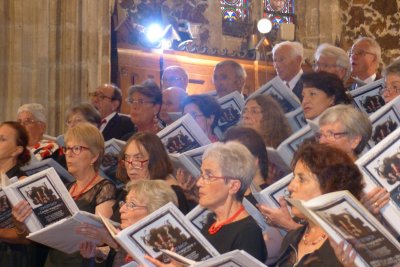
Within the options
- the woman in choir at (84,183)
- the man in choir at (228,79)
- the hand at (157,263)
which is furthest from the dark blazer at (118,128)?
the hand at (157,263)

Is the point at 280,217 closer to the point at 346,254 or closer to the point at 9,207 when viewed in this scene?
the point at 346,254

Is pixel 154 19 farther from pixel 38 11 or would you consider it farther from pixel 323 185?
pixel 323 185

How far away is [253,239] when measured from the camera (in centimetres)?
340

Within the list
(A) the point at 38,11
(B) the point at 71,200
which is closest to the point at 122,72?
(A) the point at 38,11

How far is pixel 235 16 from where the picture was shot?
11180 mm

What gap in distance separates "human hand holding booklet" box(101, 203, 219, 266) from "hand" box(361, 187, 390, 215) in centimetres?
58

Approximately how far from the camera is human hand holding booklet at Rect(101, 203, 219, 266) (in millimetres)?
3246

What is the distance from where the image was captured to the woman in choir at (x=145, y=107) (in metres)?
5.65

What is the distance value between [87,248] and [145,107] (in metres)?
1.61

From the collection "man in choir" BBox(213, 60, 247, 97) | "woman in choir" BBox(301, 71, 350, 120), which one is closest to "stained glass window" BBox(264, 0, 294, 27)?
"man in choir" BBox(213, 60, 247, 97)

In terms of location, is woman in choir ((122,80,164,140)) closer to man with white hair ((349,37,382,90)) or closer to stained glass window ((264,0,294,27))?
man with white hair ((349,37,382,90))

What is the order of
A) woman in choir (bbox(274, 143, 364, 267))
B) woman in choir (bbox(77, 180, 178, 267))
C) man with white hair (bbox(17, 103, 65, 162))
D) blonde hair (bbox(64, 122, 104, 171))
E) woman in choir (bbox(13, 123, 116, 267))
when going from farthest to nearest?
1. man with white hair (bbox(17, 103, 65, 162))
2. blonde hair (bbox(64, 122, 104, 171))
3. woman in choir (bbox(13, 123, 116, 267))
4. woman in choir (bbox(77, 180, 178, 267))
5. woman in choir (bbox(274, 143, 364, 267))

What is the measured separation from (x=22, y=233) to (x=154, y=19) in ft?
17.4

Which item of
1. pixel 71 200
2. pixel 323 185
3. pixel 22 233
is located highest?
pixel 323 185
